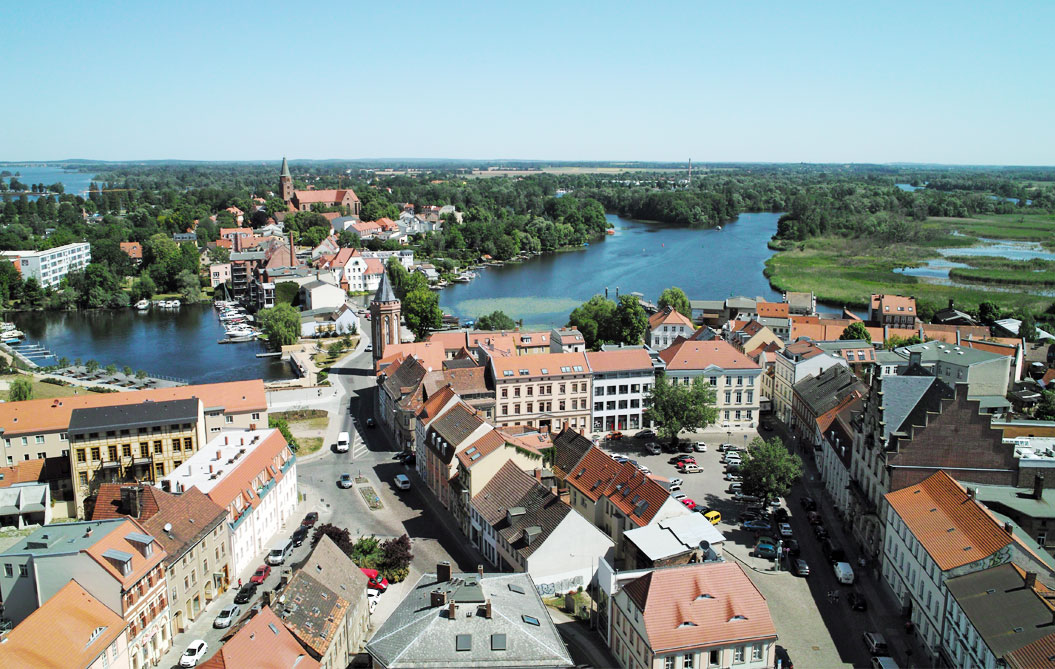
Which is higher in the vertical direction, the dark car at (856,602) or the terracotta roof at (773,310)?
the terracotta roof at (773,310)

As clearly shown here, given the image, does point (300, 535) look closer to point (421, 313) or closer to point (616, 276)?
point (421, 313)

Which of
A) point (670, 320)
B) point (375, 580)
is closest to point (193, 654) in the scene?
point (375, 580)

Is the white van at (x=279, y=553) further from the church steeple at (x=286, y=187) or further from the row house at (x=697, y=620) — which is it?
the church steeple at (x=286, y=187)

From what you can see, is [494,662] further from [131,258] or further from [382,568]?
[131,258]

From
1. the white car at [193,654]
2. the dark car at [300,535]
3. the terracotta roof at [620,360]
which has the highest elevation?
the terracotta roof at [620,360]

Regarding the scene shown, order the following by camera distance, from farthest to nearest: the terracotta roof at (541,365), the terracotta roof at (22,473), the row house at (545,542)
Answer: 1. the terracotta roof at (541,365)
2. the terracotta roof at (22,473)
3. the row house at (545,542)

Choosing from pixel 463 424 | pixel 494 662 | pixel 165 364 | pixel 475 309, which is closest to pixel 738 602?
pixel 494 662

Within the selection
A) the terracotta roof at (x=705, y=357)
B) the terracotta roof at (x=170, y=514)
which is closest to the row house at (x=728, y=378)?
the terracotta roof at (x=705, y=357)
